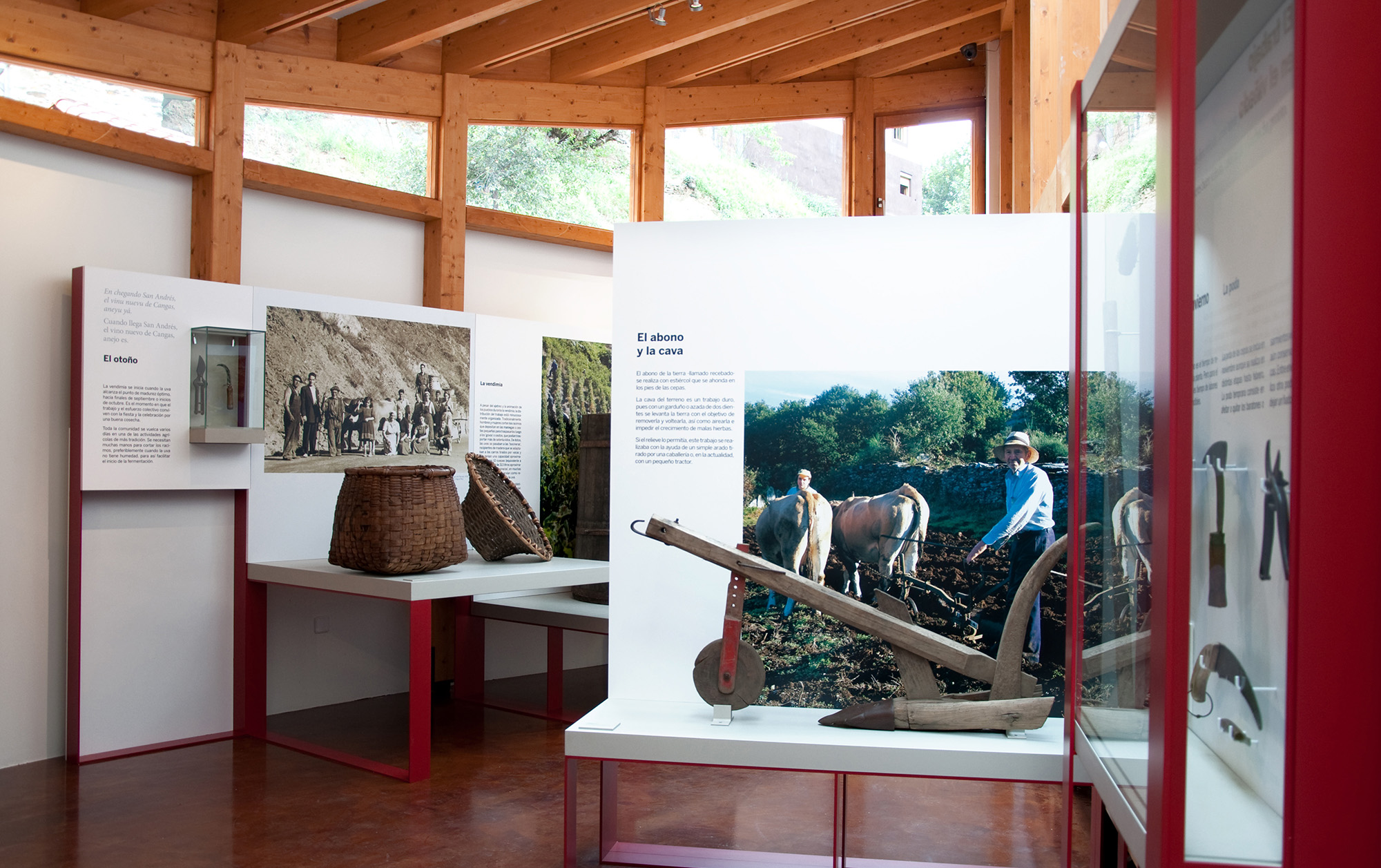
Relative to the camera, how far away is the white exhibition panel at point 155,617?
16.2ft

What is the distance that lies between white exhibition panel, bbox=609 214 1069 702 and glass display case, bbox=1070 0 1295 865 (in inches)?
76.9

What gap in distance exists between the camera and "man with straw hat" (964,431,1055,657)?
130 inches

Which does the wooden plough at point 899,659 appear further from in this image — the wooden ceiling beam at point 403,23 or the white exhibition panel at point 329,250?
the wooden ceiling beam at point 403,23

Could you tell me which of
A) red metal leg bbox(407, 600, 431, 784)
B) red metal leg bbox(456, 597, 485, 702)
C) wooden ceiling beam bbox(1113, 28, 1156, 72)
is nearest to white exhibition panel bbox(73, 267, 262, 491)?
red metal leg bbox(407, 600, 431, 784)

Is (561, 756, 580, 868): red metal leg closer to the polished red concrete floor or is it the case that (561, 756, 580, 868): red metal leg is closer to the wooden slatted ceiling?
the polished red concrete floor

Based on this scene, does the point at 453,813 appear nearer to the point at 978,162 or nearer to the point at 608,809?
the point at 608,809

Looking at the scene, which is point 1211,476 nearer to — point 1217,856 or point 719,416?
point 1217,856

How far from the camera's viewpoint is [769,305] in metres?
3.43

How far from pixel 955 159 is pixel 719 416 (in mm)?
4483

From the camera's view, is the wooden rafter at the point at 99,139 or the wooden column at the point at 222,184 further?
the wooden column at the point at 222,184

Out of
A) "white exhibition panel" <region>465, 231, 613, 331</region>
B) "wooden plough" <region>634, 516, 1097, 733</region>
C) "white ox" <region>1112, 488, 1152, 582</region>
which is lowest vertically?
"wooden plough" <region>634, 516, 1097, 733</region>

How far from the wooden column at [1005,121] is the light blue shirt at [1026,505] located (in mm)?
3446

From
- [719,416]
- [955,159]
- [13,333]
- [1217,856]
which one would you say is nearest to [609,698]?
[719,416]

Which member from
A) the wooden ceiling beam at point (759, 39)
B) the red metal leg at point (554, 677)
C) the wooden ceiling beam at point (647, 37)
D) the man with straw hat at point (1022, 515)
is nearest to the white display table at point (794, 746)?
the man with straw hat at point (1022, 515)
